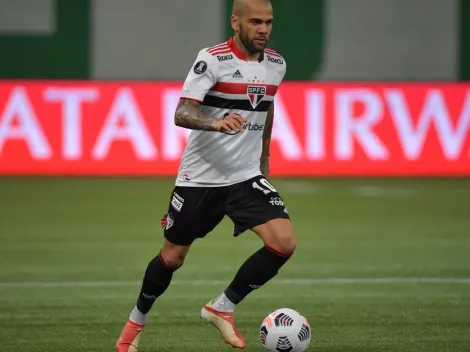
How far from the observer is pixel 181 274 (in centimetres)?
1002

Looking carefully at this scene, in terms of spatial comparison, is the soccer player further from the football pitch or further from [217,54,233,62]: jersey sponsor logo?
the football pitch

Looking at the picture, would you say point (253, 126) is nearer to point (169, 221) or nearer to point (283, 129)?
point (169, 221)

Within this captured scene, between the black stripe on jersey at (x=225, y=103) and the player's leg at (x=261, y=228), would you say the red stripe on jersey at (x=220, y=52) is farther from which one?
the player's leg at (x=261, y=228)

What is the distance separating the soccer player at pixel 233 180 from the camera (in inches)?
266

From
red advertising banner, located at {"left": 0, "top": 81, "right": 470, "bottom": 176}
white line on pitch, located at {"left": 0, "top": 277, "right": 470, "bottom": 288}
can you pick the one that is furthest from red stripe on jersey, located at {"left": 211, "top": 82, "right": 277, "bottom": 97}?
red advertising banner, located at {"left": 0, "top": 81, "right": 470, "bottom": 176}

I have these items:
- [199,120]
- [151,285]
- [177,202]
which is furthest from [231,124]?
[151,285]

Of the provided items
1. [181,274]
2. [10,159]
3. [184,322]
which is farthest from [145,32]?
[184,322]

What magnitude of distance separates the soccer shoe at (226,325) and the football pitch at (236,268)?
13 centimetres

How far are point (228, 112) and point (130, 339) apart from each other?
4.80 ft

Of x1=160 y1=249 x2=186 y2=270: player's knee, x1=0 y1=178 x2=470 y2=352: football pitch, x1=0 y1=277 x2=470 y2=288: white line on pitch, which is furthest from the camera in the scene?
x1=0 y1=277 x2=470 y2=288: white line on pitch

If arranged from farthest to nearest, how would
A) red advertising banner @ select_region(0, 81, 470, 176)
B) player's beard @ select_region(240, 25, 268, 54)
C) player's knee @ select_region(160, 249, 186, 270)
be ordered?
red advertising banner @ select_region(0, 81, 470, 176) → player's knee @ select_region(160, 249, 186, 270) → player's beard @ select_region(240, 25, 268, 54)

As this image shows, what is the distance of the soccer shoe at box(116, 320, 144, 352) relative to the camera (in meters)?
6.88

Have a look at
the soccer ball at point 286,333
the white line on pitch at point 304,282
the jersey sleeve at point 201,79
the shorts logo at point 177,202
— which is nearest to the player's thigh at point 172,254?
the shorts logo at point 177,202

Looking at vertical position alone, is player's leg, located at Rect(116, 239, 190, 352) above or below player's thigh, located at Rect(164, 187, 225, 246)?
below
